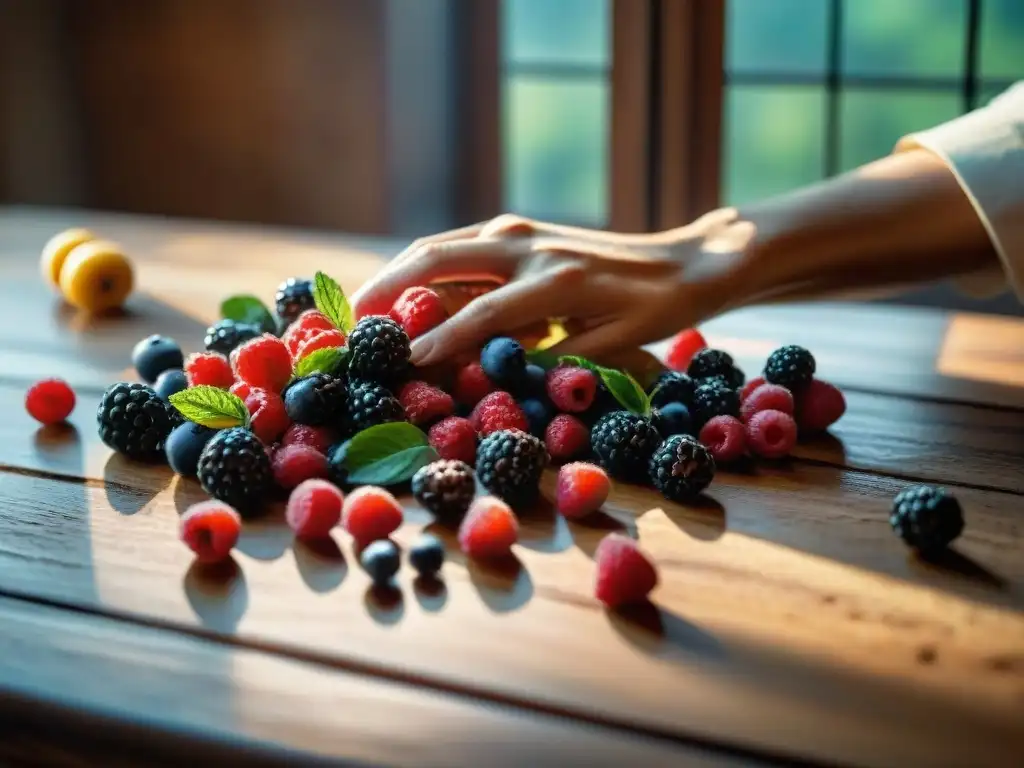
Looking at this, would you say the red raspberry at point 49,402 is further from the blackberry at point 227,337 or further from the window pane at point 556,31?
the window pane at point 556,31

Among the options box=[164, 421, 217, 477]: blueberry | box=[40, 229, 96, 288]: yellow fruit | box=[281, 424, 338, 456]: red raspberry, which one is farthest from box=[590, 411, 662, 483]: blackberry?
box=[40, 229, 96, 288]: yellow fruit

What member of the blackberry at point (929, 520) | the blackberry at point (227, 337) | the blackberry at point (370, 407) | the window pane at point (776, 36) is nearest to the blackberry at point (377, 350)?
the blackberry at point (370, 407)

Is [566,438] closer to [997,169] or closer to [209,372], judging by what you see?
[209,372]

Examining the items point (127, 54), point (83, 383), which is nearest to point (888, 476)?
point (83, 383)

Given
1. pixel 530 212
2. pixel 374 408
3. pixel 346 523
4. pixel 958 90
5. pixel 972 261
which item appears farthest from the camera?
pixel 530 212

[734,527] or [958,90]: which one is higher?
[958,90]

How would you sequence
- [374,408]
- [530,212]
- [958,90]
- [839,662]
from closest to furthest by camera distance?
[839,662] → [374,408] → [958,90] → [530,212]

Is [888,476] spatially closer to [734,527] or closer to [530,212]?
[734,527]
